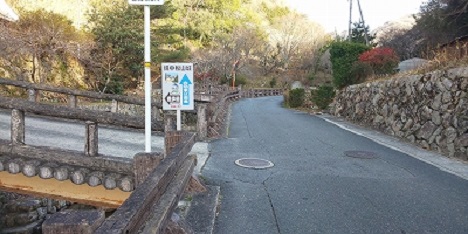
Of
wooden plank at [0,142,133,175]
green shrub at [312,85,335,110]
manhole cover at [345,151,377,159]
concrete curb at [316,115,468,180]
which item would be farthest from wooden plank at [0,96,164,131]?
green shrub at [312,85,335,110]

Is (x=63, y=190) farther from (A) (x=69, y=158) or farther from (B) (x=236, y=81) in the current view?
(B) (x=236, y=81)

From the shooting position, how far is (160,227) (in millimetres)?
2131

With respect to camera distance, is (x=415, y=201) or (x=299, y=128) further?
(x=299, y=128)

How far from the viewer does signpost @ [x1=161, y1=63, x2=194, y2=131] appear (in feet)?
18.8

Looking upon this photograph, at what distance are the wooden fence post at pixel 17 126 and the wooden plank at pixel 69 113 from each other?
10cm

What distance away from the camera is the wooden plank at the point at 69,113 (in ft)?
14.1

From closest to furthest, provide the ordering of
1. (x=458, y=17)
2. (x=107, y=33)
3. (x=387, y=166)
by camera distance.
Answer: (x=387, y=166) < (x=458, y=17) < (x=107, y=33)

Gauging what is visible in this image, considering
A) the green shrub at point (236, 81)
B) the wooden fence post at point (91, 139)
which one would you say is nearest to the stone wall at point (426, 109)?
the wooden fence post at point (91, 139)

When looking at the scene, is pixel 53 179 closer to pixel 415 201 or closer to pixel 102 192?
pixel 102 192

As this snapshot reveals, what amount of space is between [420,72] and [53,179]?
10.3 meters

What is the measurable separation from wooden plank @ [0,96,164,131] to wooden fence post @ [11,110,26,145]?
0.32ft

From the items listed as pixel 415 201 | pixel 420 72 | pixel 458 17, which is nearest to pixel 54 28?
pixel 420 72

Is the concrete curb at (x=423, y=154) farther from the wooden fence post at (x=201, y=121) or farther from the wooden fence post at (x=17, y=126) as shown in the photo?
the wooden fence post at (x=17, y=126)

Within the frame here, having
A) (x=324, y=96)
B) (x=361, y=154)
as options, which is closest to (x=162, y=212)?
(x=361, y=154)
